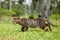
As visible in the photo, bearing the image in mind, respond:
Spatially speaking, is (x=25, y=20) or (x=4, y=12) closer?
(x=25, y=20)

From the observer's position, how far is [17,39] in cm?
→ 920

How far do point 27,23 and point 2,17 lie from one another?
82.5ft

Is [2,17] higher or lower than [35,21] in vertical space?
lower

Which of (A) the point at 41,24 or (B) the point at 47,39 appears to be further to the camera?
(A) the point at 41,24

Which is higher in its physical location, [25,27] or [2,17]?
[25,27]

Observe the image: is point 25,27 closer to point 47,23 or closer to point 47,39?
point 47,23

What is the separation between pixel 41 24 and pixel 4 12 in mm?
20895

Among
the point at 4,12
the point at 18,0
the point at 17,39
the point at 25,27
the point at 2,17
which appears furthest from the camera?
the point at 18,0

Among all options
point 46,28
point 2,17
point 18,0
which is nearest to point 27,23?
point 46,28

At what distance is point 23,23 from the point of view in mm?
13195

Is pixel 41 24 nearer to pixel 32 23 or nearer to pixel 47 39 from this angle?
pixel 32 23

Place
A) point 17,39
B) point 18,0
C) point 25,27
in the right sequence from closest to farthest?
point 17,39 → point 25,27 → point 18,0

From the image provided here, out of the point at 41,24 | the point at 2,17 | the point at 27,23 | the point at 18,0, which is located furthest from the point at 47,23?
the point at 18,0

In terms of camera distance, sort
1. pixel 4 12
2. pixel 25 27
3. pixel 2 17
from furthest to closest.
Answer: pixel 2 17 → pixel 4 12 → pixel 25 27
